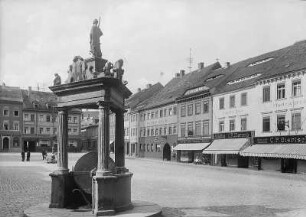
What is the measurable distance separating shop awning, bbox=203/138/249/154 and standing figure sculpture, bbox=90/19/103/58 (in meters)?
29.8

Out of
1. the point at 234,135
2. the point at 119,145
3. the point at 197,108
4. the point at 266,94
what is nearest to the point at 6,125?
the point at 197,108

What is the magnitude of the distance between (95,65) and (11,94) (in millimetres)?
81010

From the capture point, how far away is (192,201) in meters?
15.1

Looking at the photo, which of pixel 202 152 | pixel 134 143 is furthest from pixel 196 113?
pixel 134 143

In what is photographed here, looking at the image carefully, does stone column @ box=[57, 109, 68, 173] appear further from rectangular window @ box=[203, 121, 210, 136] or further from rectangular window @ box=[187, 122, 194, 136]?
rectangular window @ box=[187, 122, 194, 136]

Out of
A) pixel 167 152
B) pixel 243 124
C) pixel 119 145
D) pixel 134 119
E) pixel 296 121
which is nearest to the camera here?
pixel 119 145

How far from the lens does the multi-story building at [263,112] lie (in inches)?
1329

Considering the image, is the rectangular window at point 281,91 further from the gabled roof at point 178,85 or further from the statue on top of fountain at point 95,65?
the statue on top of fountain at point 95,65

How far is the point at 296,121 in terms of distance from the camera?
111ft

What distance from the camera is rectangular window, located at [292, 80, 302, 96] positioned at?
33.5m

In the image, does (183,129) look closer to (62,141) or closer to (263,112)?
(263,112)

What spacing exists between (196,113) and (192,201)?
3522 cm

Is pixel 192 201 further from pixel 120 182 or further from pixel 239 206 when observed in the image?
pixel 120 182

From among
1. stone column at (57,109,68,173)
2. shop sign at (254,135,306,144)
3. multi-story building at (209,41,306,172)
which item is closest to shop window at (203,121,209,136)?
multi-story building at (209,41,306,172)
